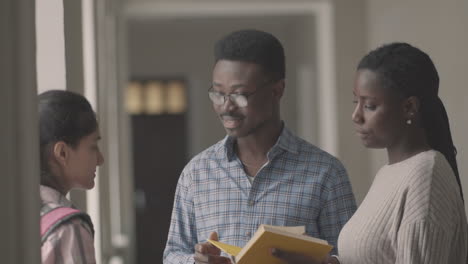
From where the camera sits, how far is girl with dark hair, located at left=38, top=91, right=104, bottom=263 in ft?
6.29

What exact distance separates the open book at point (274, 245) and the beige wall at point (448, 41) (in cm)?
173

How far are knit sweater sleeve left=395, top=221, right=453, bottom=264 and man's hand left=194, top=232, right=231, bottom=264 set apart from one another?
1.69 feet

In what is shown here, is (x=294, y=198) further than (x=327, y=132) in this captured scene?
No

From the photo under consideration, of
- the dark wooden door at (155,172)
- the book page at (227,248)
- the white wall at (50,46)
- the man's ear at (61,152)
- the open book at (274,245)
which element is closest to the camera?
the open book at (274,245)

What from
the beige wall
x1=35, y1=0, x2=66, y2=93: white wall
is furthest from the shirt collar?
the beige wall

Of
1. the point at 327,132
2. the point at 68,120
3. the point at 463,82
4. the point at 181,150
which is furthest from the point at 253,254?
the point at 181,150

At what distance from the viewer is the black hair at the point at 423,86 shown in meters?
1.93

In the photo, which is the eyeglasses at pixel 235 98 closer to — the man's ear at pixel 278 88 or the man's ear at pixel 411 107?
the man's ear at pixel 278 88

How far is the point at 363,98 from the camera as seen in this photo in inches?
77.7

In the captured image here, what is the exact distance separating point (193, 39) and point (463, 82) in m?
6.99

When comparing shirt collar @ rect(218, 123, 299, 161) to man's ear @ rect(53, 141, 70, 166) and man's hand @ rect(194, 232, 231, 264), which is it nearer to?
man's hand @ rect(194, 232, 231, 264)

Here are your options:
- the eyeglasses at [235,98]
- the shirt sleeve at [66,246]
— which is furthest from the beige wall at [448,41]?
the shirt sleeve at [66,246]

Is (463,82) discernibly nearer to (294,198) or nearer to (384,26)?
(294,198)

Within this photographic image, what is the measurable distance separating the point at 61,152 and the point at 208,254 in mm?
479
